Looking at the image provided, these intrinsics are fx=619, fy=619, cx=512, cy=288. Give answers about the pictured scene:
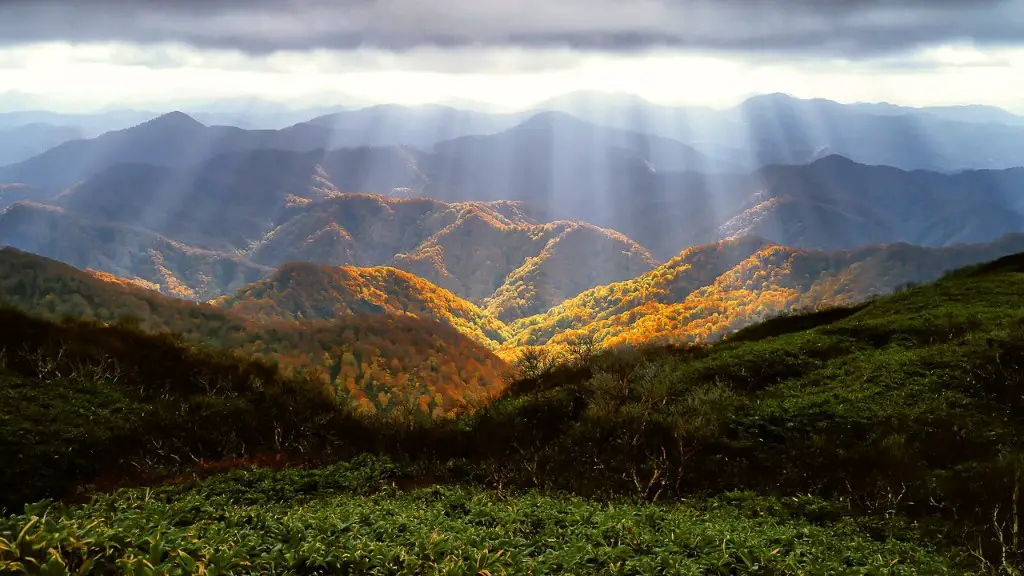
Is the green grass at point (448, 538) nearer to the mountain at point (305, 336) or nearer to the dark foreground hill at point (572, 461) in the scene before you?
the dark foreground hill at point (572, 461)

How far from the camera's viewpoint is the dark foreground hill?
9.14 m

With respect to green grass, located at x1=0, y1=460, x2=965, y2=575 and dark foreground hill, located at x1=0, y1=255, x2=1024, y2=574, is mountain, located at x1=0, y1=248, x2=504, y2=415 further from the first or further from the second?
green grass, located at x1=0, y1=460, x2=965, y2=575

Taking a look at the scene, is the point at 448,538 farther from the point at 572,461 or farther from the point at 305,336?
the point at 305,336

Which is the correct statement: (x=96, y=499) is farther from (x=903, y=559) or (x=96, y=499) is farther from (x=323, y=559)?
(x=903, y=559)

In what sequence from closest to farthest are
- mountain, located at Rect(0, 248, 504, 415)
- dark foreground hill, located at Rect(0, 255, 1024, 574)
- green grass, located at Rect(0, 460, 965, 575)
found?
green grass, located at Rect(0, 460, 965, 575), dark foreground hill, located at Rect(0, 255, 1024, 574), mountain, located at Rect(0, 248, 504, 415)

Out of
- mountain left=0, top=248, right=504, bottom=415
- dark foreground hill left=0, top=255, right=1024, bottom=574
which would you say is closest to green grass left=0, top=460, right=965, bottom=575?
dark foreground hill left=0, top=255, right=1024, bottom=574

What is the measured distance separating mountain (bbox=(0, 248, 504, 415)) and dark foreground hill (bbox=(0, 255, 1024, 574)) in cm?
4416

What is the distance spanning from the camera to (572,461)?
68.0ft

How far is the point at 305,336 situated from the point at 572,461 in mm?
81521

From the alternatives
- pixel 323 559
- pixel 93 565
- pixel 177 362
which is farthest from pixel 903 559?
pixel 177 362

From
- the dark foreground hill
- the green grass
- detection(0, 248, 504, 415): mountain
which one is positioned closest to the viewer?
the green grass

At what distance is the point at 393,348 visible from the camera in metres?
103

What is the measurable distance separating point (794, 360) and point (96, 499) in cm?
2617

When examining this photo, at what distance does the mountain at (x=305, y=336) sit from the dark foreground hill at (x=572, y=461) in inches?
1739
